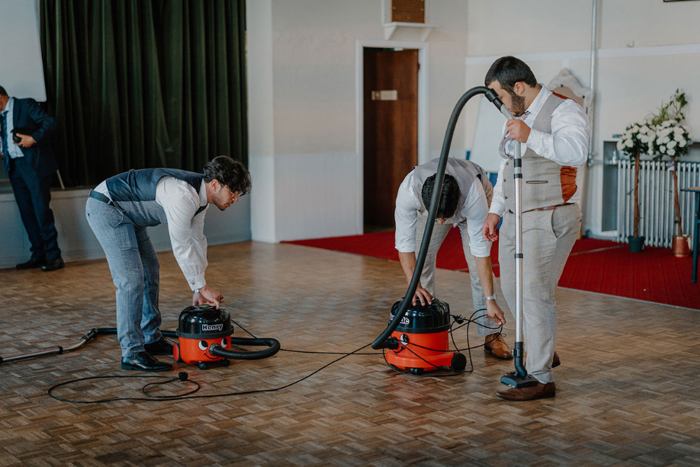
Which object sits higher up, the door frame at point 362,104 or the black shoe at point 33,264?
the door frame at point 362,104

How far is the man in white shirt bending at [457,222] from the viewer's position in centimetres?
333

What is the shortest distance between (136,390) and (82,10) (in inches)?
172

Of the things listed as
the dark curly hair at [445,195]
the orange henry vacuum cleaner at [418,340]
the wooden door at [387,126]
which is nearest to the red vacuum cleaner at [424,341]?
the orange henry vacuum cleaner at [418,340]

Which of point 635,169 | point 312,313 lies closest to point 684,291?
point 635,169

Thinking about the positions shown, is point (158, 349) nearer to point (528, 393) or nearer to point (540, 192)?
point (528, 393)

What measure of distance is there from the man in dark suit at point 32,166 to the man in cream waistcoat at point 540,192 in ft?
14.0

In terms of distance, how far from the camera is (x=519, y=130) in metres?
2.82

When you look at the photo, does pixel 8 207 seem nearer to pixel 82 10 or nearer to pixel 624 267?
pixel 82 10

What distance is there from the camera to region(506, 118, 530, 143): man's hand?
2.82 metres

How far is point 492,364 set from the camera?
3.71 meters

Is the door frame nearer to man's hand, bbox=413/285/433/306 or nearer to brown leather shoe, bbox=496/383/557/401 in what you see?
man's hand, bbox=413/285/433/306

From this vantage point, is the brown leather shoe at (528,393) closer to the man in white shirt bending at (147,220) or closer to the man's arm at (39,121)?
the man in white shirt bending at (147,220)

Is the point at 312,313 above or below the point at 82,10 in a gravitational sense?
below

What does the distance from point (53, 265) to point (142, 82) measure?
1.79 meters
